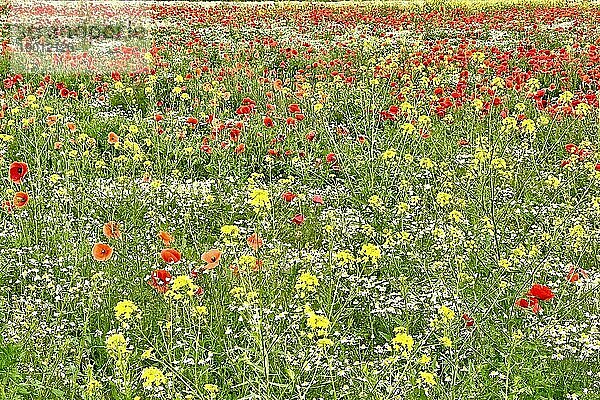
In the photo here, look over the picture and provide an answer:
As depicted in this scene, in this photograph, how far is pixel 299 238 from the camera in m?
4.93

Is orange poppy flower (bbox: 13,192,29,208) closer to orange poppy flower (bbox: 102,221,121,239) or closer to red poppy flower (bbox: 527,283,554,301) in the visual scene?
orange poppy flower (bbox: 102,221,121,239)

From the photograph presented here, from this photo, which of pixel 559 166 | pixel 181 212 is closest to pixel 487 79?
pixel 559 166

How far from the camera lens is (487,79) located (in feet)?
26.6

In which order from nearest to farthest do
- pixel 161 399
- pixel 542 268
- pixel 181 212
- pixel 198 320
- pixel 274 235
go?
pixel 161 399 → pixel 198 320 → pixel 542 268 → pixel 274 235 → pixel 181 212

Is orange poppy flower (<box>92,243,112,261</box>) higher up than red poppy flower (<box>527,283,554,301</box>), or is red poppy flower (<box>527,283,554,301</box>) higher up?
red poppy flower (<box>527,283,554,301</box>)

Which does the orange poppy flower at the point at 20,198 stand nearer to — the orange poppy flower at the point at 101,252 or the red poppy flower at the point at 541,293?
the orange poppy flower at the point at 101,252

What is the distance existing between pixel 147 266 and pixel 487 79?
463 centimetres

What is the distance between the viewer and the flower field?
11.3ft

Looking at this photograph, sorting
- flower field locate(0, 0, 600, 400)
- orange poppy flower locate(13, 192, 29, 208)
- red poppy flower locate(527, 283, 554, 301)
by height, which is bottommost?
flower field locate(0, 0, 600, 400)

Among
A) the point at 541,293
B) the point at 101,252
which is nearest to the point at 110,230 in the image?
the point at 101,252

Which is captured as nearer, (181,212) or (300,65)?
(181,212)

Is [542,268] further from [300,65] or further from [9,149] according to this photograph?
[300,65]

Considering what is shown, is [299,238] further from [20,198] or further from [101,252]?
[20,198]

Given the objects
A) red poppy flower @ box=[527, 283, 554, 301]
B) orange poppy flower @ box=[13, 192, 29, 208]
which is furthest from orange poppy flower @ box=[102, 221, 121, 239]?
red poppy flower @ box=[527, 283, 554, 301]
